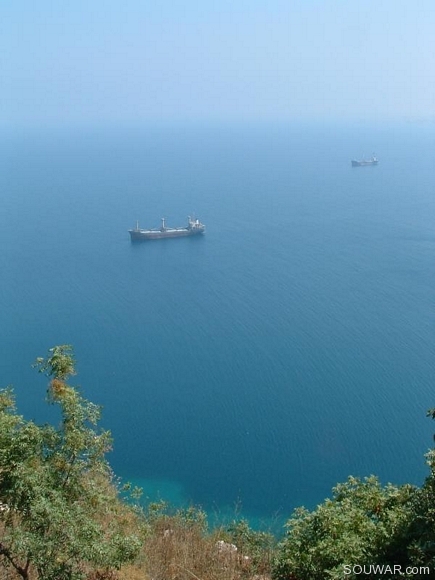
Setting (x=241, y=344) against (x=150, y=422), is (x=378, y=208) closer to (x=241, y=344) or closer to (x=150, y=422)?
(x=241, y=344)

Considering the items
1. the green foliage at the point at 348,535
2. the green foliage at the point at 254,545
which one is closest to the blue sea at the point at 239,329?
the green foliage at the point at 254,545

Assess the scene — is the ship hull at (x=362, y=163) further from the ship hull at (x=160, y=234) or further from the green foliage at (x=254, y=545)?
the green foliage at (x=254, y=545)

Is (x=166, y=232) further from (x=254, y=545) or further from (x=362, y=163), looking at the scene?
(x=362, y=163)

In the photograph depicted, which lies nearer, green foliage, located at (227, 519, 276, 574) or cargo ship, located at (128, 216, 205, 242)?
green foliage, located at (227, 519, 276, 574)

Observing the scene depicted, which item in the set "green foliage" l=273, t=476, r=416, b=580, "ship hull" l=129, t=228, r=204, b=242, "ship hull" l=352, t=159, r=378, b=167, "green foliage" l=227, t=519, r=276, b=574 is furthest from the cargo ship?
"green foliage" l=273, t=476, r=416, b=580

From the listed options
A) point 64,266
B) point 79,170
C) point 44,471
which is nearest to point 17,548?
point 44,471

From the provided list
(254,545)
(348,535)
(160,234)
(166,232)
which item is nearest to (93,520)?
(348,535)

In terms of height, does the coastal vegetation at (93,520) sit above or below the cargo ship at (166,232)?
below

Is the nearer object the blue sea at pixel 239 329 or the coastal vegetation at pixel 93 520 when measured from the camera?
the coastal vegetation at pixel 93 520

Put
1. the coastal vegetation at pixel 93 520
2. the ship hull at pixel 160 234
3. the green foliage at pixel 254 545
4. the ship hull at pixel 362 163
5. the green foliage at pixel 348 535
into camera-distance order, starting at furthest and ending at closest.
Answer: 1. the ship hull at pixel 362 163
2. the ship hull at pixel 160 234
3. the green foliage at pixel 254 545
4. the green foliage at pixel 348 535
5. the coastal vegetation at pixel 93 520

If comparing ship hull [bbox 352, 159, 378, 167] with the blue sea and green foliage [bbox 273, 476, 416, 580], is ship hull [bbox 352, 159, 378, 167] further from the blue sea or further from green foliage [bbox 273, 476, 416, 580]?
green foliage [bbox 273, 476, 416, 580]
